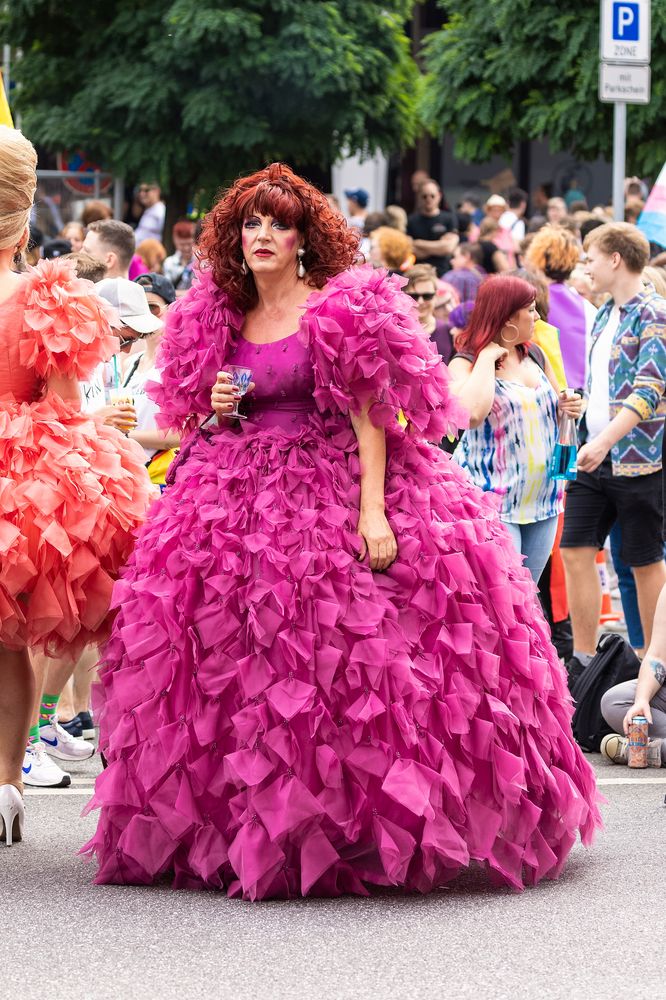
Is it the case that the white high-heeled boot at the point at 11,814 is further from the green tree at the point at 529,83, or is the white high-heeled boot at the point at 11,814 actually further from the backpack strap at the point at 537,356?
the green tree at the point at 529,83

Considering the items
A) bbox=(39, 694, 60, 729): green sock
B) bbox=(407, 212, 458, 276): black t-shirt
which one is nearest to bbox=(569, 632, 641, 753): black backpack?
bbox=(39, 694, 60, 729): green sock

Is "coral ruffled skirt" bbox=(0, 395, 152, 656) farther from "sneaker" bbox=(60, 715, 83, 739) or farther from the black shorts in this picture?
the black shorts

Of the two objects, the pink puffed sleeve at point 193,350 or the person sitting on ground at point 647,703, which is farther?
the person sitting on ground at point 647,703

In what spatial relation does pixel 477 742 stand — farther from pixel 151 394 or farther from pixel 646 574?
pixel 646 574

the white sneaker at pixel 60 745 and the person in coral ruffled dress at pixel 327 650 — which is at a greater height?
the person in coral ruffled dress at pixel 327 650

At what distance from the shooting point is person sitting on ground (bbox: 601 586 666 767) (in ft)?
22.5

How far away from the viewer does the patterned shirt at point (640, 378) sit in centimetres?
805

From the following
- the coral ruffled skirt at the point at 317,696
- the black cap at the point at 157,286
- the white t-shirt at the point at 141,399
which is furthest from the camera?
the black cap at the point at 157,286

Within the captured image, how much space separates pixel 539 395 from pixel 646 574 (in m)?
1.18

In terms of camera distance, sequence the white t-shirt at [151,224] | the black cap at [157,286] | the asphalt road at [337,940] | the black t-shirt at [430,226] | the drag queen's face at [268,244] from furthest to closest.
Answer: the white t-shirt at [151,224] < the black t-shirt at [430,226] < the black cap at [157,286] < the drag queen's face at [268,244] < the asphalt road at [337,940]

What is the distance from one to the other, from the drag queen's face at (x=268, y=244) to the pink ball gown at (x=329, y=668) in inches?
9.0

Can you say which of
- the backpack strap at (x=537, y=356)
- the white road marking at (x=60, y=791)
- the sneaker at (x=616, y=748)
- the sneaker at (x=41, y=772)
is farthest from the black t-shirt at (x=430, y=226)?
the white road marking at (x=60, y=791)

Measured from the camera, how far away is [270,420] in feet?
17.5

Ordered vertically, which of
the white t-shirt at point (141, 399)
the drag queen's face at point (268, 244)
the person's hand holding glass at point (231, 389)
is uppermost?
the drag queen's face at point (268, 244)
